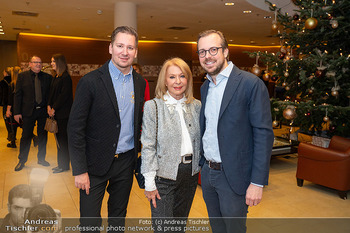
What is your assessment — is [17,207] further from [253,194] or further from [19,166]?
[19,166]

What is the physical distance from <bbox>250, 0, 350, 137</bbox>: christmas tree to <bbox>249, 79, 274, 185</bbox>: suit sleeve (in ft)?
7.81

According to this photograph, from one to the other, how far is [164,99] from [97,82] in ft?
1.63

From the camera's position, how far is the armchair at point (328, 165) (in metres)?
4.05

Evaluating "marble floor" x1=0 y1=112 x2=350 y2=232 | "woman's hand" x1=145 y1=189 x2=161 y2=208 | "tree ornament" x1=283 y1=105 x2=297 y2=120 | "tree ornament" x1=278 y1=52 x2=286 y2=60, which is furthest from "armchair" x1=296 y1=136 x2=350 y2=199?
"woman's hand" x1=145 y1=189 x2=161 y2=208

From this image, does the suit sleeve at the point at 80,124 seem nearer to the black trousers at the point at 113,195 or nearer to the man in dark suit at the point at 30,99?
the black trousers at the point at 113,195

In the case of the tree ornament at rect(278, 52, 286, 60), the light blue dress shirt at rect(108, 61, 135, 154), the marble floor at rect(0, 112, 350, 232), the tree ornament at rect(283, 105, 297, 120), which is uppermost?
the tree ornament at rect(278, 52, 286, 60)

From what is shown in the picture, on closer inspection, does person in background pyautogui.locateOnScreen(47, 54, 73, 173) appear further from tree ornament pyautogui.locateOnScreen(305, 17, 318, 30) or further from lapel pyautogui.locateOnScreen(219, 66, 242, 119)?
tree ornament pyautogui.locateOnScreen(305, 17, 318, 30)

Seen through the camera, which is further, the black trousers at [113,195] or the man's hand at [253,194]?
the black trousers at [113,195]

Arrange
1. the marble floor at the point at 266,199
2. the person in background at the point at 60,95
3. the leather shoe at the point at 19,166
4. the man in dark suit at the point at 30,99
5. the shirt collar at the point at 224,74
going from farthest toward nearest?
the leather shoe at the point at 19,166
the man in dark suit at the point at 30,99
the person in background at the point at 60,95
the marble floor at the point at 266,199
the shirt collar at the point at 224,74

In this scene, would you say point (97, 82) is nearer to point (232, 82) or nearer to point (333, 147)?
point (232, 82)

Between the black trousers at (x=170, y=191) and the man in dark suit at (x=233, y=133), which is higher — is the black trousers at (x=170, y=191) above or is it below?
below

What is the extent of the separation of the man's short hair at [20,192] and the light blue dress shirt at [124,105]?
631mm

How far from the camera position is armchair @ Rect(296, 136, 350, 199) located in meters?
4.05

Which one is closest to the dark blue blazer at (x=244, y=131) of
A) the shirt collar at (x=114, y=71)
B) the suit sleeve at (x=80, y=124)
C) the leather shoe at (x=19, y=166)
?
the shirt collar at (x=114, y=71)
